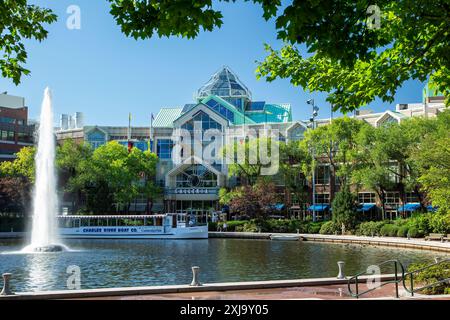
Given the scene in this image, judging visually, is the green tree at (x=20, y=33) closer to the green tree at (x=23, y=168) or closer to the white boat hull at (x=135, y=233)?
the white boat hull at (x=135, y=233)

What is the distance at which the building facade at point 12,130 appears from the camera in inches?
3105

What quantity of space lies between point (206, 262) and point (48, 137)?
22.0 meters

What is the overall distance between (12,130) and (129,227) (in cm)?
3634

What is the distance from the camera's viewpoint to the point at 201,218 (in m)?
73.6

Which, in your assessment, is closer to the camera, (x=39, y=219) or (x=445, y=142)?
(x=445, y=142)

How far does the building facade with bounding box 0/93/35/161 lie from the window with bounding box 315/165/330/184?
4541 centimetres

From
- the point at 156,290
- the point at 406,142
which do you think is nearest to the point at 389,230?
the point at 406,142

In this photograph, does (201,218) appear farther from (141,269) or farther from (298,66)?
(298,66)

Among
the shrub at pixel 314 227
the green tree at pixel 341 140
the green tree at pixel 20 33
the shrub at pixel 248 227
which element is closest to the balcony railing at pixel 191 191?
the shrub at pixel 248 227

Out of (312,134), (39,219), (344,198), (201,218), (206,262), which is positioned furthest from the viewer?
(201,218)

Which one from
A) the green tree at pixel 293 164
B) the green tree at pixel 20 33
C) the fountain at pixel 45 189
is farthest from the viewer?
the green tree at pixel 293 164

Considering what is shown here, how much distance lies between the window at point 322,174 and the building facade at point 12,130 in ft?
149

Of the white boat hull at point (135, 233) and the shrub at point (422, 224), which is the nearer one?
the shrub at point (422, 224)
